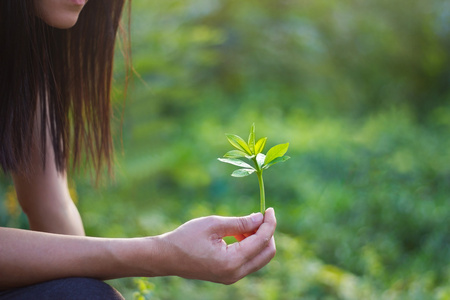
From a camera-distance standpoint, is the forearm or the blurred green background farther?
the blurred green background

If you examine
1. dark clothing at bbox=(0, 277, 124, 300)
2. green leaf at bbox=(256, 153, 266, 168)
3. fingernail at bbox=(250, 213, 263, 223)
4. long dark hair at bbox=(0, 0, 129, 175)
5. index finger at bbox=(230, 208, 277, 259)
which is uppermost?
long dark hair at bbox=(0, 0, 129, 175)

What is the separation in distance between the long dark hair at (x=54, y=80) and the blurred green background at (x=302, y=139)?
0.12m

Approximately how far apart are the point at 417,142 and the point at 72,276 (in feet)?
10.4

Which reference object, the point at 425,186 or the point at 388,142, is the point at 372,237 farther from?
the point at 388,142

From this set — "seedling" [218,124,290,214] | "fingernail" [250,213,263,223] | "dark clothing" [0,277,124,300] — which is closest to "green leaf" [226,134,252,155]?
"seedling" [218,124,290,214]

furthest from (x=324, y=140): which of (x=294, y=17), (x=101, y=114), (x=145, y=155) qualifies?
(x=101, y=114)

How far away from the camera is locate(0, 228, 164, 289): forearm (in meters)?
0.94

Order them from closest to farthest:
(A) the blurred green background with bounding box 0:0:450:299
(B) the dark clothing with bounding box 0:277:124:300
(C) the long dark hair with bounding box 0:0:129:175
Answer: (B) the dark clothing with bounding box 0:277:124:300 → (C) the long dark hair with bounding box 0:0:129:175 → (A) the blurred green background with bounding box 0:0:450:299

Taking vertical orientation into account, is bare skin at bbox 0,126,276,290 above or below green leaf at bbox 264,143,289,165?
below

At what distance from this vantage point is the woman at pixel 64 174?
955mm

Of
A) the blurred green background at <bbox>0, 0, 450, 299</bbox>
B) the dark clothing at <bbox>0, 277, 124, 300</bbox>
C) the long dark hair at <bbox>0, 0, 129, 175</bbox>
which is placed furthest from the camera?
the blurred green background at <bbox>0, 0, 450, 299</bbox>

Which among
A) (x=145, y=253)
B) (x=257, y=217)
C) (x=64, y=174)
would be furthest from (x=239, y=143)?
(x=64, y=174)

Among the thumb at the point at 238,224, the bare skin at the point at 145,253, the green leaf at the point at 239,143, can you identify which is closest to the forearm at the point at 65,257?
the bare skin at the point at 145,253

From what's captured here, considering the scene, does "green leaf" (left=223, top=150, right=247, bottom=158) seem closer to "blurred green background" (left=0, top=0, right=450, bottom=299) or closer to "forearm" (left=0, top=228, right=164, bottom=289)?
"forearm" (left=0, top=228, right=164, bottom=289)
